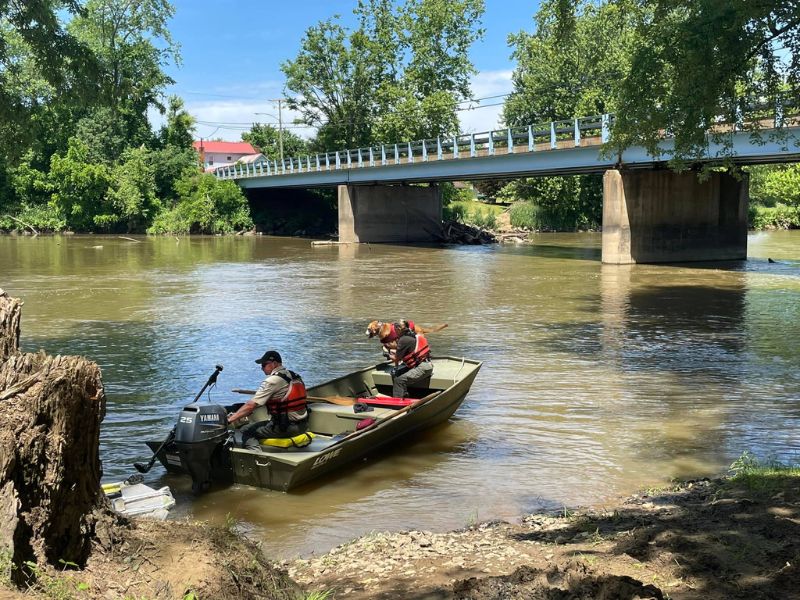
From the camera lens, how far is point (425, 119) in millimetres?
66875

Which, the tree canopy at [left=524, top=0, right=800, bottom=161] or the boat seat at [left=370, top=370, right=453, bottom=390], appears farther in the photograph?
the tree canopy at [left=524, top=0, right=800, bottom=161]

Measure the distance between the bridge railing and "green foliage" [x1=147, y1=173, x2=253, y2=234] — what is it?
2.56m

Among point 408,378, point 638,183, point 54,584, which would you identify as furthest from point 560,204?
point 54,584

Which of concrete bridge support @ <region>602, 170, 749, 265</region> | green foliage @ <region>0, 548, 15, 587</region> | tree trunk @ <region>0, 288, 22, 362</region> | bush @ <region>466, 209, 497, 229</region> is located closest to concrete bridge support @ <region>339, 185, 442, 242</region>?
bush @ <region>466, 209, 497, 229</region>

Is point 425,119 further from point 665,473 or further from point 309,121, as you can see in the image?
point 665,473

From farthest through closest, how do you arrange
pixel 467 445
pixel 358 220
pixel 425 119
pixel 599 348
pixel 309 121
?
pixel 309 121 < pixel 425 119 < pixel 358 220 < pixel 599 348 < pixel 467 445

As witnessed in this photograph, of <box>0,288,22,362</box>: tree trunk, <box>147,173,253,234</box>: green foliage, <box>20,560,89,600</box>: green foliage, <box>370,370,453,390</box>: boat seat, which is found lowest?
<box>370,370,453,390</box>: boat seat

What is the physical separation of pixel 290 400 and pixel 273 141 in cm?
9066

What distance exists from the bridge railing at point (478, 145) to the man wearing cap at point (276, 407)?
51.5 ft

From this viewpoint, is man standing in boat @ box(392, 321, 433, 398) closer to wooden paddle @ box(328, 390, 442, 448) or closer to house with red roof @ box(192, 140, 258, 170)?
wooden paddle @ box(328, 390, 442, 448)

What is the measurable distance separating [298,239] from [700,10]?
1921 inches

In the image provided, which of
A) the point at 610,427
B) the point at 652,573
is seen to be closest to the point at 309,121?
the point at 610,427

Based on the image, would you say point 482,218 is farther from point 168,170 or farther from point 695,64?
point 695,64

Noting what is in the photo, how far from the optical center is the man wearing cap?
8695 millimetres
